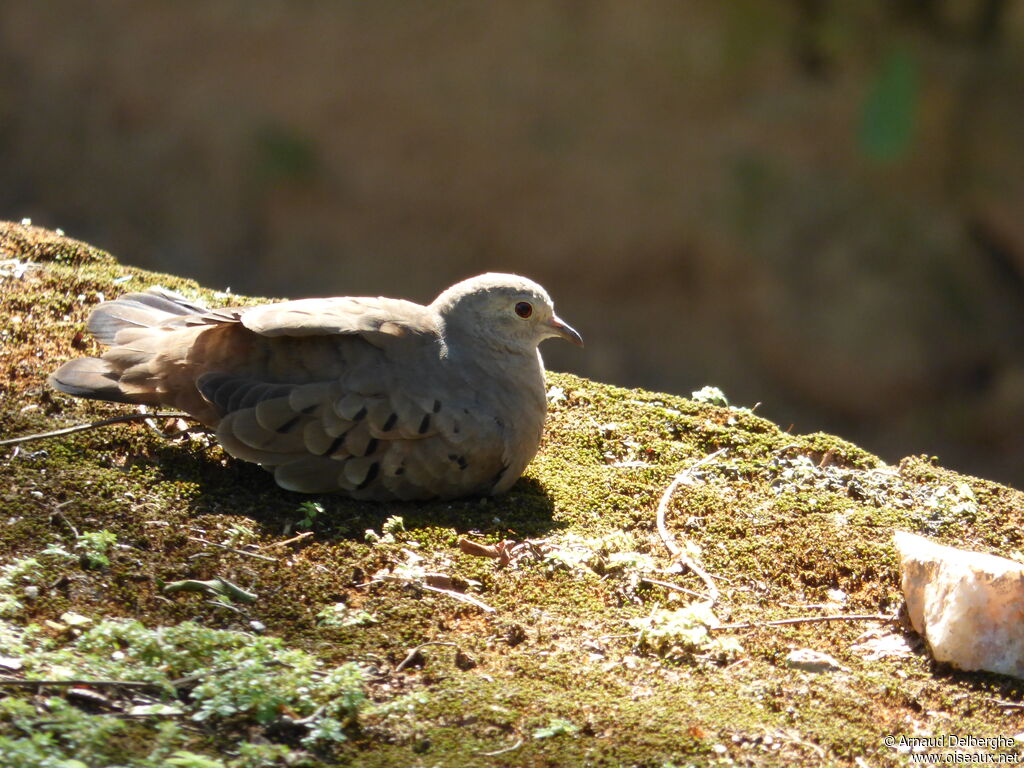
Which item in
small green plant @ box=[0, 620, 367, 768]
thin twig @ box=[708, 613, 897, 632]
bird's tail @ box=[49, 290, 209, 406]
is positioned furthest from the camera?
bird's tail @ box=[49, 290, 209, 406]

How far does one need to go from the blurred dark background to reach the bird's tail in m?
6.26

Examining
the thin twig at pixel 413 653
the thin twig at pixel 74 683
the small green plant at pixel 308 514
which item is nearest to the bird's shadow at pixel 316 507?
the small green plant at pixel 308 514

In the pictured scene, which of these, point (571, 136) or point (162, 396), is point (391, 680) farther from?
point (571, 136)

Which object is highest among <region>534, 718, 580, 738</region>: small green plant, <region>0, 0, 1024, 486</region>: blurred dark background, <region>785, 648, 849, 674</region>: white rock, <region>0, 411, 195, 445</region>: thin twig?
<region>0, 0, 1024, 486</region>: blurred dark background

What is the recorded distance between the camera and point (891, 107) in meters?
11.0

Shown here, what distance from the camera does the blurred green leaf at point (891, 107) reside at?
35.9 feet

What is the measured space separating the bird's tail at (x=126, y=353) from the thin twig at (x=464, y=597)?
4.23ft

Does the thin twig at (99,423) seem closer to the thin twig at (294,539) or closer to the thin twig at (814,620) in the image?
the thin twig at (294,539)

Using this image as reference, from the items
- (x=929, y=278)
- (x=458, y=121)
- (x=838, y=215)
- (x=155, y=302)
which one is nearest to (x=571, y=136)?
(x=458, y=121)

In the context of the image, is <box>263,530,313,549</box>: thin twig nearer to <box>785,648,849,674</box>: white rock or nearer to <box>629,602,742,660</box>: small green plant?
<box>629,602,742,660</box>: small green plant

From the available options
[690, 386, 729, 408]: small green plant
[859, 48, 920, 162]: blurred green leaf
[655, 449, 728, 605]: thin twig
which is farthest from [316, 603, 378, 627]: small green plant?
[859, 48, 920, 162]: blurred green leaf

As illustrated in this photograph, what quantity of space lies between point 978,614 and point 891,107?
27.0 feet

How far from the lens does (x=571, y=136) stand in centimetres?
1128

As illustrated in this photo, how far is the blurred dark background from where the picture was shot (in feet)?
35.1
